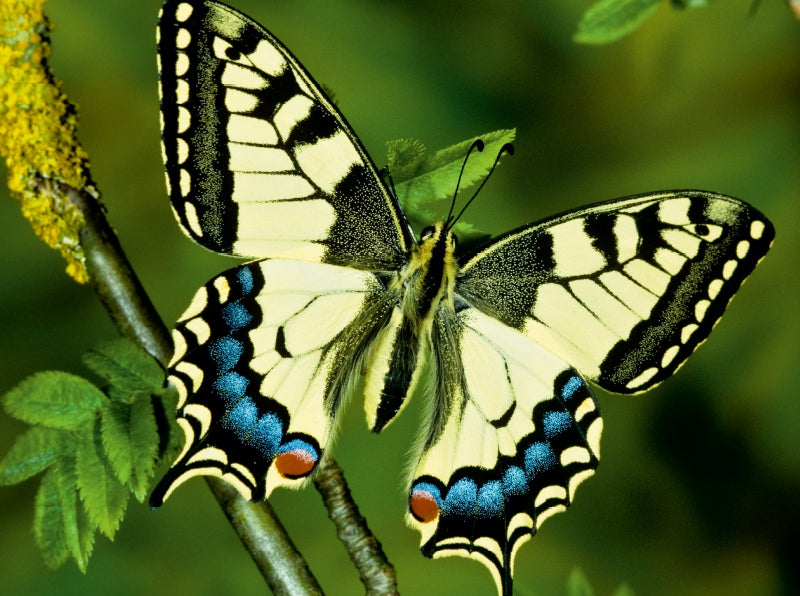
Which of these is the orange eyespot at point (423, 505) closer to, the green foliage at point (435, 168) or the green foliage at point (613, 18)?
the green foliage at point (435, 168)

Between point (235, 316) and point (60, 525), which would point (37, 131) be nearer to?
point (235, 316)

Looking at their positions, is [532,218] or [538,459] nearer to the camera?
[538,459]

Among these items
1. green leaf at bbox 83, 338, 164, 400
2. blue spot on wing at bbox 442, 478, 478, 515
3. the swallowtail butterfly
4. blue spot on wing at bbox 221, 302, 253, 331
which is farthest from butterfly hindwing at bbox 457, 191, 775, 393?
green leaf at bbox 83, 338, 164, 400

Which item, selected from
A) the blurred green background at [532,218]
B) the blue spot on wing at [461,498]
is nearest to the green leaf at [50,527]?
the blue spot on wing at [461,498]

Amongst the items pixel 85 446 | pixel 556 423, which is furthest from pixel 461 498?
pixel 85 446

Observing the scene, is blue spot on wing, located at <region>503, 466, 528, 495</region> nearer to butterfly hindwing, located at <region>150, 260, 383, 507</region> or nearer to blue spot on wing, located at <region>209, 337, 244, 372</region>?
butterfly hindwing, located at <region>150, 260, 383, 507</region>

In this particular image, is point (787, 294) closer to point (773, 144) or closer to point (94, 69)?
point (773, 144)

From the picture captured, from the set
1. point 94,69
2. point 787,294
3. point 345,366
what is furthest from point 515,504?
point 94,69
